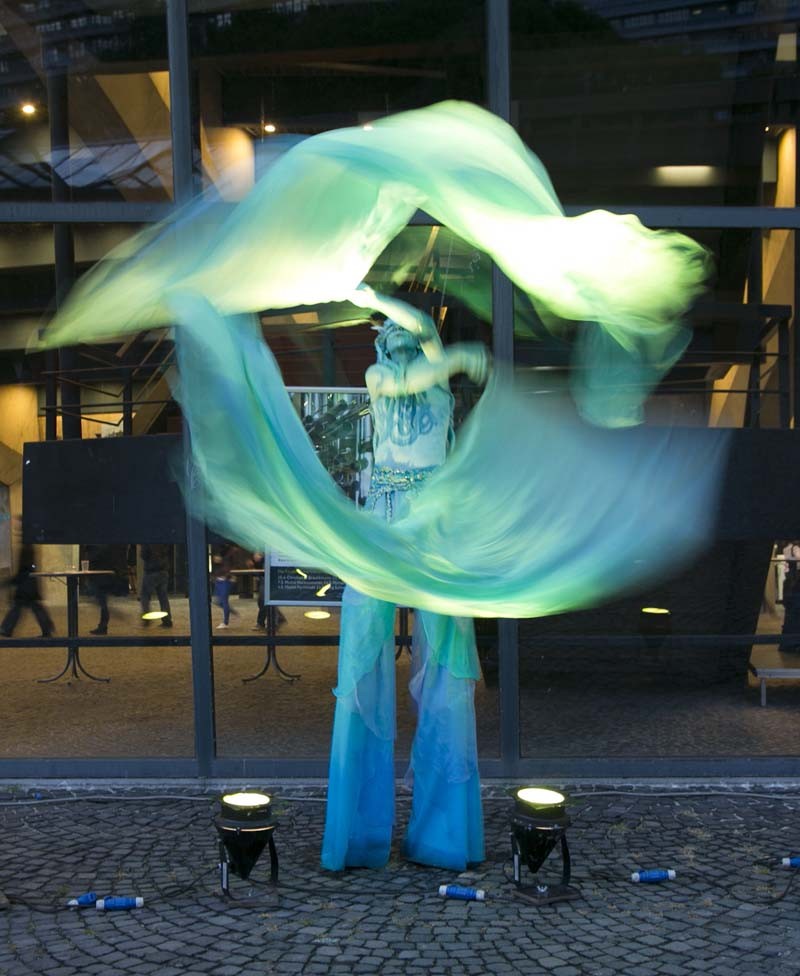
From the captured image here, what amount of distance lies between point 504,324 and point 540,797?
273 centimetres

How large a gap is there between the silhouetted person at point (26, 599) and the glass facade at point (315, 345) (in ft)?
0.18

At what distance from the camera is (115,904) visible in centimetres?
400

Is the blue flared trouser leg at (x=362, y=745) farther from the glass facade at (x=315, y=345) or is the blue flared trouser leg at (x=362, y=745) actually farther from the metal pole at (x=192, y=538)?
the metal pole at (x=192, y=538)

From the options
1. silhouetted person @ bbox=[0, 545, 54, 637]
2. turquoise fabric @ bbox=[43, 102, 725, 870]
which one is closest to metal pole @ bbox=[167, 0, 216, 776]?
silhouetted person @ bbox=[0, 545, 54, 637]

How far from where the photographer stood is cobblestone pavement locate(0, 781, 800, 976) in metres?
3.61

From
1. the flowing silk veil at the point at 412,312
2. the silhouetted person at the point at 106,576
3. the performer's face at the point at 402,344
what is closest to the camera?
the flowing silk veil at the point at 412,312

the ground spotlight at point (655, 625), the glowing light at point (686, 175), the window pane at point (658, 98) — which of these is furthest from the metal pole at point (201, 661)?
the glowing light at point (686, 175)

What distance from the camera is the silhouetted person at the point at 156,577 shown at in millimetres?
6117

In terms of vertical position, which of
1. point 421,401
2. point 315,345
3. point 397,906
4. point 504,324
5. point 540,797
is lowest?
point 397,906

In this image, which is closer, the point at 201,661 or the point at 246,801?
the point at 246,801

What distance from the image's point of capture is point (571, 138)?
606cm

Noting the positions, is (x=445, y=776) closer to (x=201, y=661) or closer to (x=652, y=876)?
(x=652, y=876)

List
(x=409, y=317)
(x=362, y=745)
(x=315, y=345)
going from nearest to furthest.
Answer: (x=409, y=317) < (x=362, y=745) < (x=315, y=345)

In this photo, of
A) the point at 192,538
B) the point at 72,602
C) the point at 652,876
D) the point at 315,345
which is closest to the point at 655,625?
the point at 652,876
